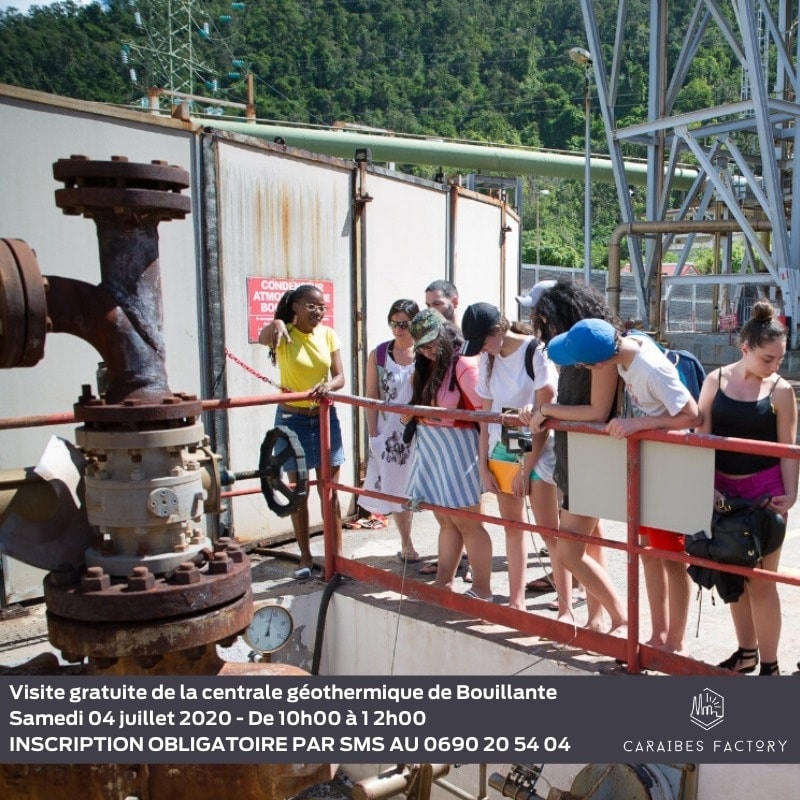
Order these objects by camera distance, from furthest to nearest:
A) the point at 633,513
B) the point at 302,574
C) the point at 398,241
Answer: the point at 398,241 < the point at 302,574 < the point at 633,513

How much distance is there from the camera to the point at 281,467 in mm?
3182

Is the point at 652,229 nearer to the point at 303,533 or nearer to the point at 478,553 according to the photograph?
the point at 303,533

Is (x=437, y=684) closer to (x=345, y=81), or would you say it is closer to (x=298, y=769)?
(x=298, y=769)

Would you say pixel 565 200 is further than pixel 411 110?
No

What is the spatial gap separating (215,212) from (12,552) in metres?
3.60

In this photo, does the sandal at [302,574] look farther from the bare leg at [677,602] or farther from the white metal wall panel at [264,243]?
the bare leg at [677,602]

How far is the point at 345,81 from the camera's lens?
82.5m

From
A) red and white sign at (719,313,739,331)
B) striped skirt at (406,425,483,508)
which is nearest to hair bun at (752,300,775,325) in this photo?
striped skirt at (406,425,483,508)

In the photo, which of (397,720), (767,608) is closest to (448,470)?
(767,608)

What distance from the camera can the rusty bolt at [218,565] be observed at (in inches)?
88.3

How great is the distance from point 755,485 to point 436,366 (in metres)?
1.86

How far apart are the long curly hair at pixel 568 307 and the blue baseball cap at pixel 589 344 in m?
0.40

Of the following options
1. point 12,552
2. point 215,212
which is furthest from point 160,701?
point 215,212

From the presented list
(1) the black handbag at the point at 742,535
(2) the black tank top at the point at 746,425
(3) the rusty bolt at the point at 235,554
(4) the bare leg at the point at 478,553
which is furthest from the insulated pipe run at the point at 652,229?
(3) the rusty bolt at the point at 235,554
